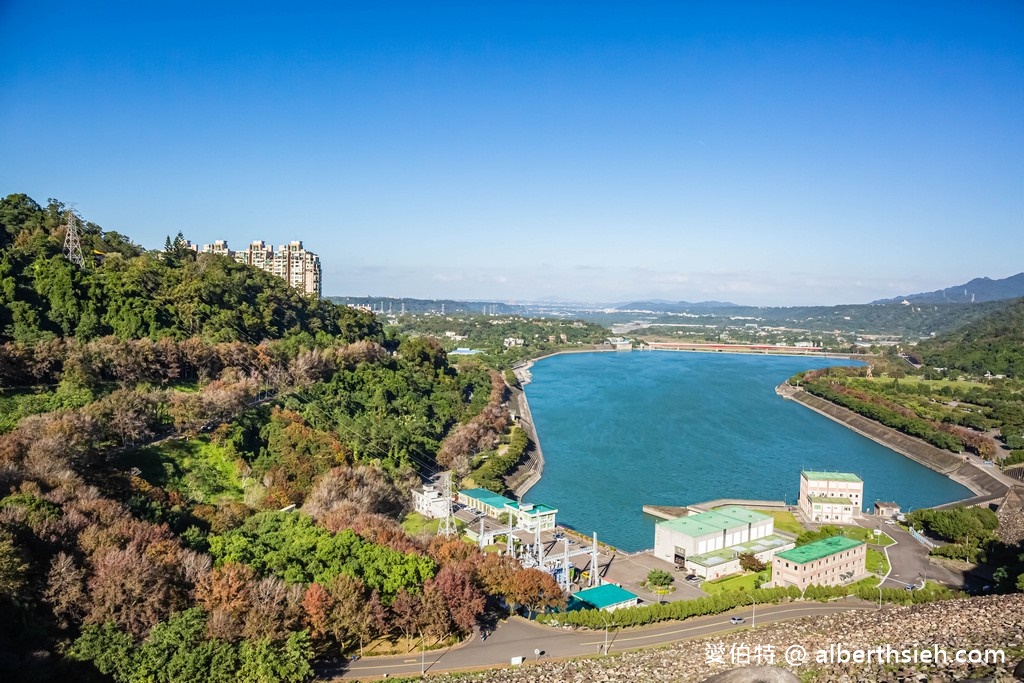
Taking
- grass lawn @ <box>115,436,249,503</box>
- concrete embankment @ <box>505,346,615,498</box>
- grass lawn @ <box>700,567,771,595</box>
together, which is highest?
grass lawn @ <box>115,436,249,503</box>

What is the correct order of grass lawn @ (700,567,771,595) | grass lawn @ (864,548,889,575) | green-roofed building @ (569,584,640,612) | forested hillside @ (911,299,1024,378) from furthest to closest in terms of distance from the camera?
forested hillside @ (911,299,1024,378) < grass lawn @ (864,548,889,575) < grass lawn @ (700,567,771,595) < green-roofed building @ (569,584,640,612)

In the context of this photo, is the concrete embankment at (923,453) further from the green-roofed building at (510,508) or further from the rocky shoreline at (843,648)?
the rocky shoreline at (843,648)

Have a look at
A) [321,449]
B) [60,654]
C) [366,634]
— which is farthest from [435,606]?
[321,449]

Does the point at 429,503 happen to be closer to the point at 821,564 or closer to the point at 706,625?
the point at 706,625

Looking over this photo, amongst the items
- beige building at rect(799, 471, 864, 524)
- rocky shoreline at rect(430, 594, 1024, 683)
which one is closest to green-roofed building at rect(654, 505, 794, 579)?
beige building at rect(799, 471, 864, 524)

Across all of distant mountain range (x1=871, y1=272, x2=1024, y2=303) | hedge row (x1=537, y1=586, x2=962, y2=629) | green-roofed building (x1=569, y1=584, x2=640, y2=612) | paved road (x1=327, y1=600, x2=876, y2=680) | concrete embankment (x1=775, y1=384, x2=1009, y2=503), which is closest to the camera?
paved road (x1=327, y1=600, x2=876, y2=680)

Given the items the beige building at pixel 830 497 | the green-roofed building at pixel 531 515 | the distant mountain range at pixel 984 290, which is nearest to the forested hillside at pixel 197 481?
the green-roofed building at pixel 531 515

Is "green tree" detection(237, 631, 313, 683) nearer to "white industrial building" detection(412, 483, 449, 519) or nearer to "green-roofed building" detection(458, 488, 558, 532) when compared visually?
"green-roofed building" detection(458, 488, 558, 532)

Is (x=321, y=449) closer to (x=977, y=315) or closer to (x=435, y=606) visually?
(x=435, y=606)
